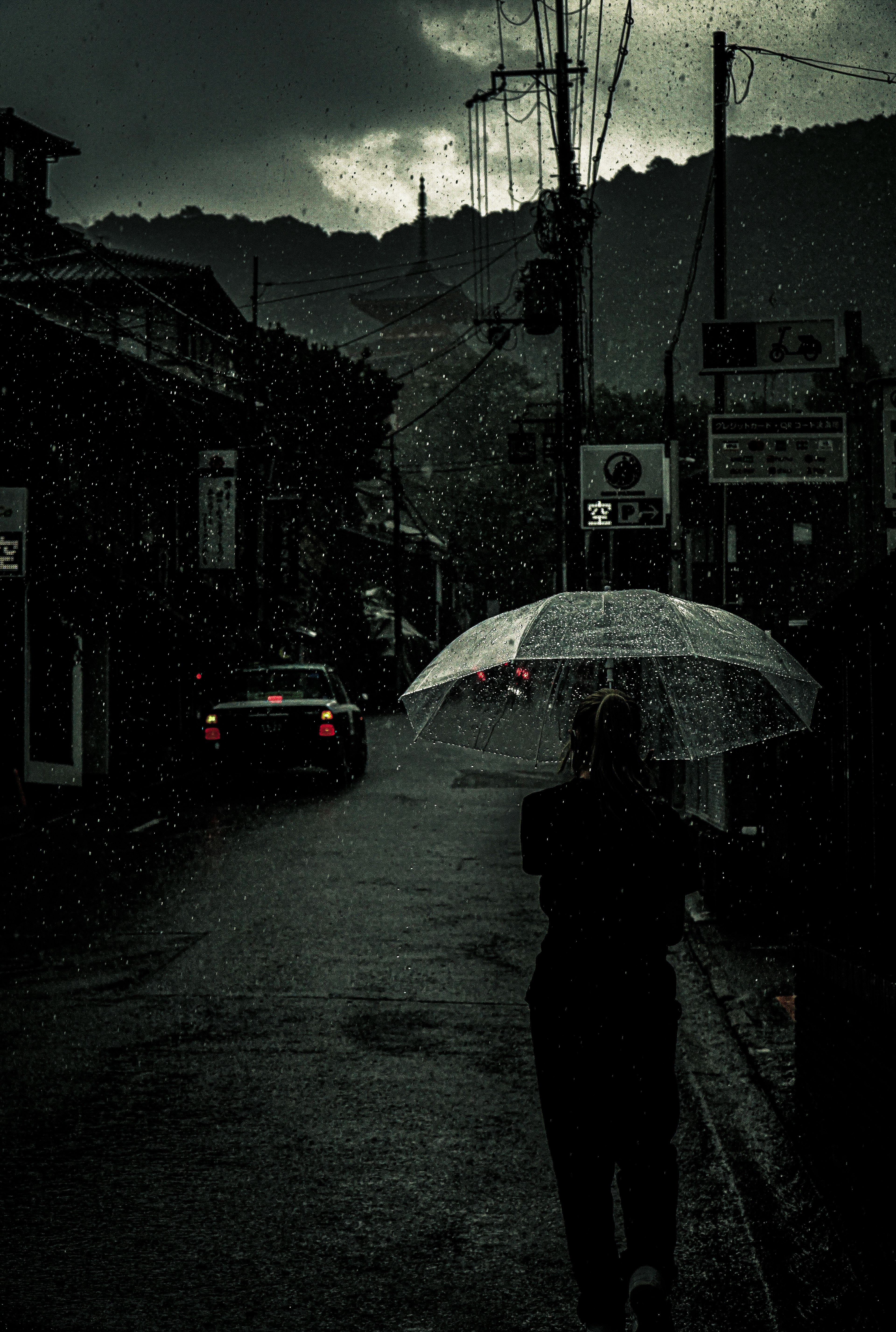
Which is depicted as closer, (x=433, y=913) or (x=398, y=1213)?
(x=398, y=1213)

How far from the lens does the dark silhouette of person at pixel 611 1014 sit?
11.9 ft

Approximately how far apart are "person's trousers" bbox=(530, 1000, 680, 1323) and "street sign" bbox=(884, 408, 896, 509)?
6123 millimetres

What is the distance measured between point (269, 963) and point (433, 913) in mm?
2129

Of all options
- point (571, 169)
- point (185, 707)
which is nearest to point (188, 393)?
point (185, 707)

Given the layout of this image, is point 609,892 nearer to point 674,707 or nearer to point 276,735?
point 674,707

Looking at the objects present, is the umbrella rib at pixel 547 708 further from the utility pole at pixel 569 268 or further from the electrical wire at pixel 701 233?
the electrical wire at pixel 701 233

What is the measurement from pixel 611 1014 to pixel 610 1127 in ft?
0.98

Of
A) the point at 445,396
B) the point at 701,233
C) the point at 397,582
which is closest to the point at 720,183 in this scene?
the point at 701,233

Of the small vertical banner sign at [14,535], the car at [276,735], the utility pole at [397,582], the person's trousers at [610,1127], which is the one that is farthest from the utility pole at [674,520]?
the utility pole at [397,582]

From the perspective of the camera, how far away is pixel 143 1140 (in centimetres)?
550

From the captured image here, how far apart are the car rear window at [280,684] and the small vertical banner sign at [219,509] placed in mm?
10199

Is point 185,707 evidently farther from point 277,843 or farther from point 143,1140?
point 143,1140

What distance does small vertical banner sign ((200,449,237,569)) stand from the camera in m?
31.3

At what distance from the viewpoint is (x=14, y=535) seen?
1844 cm
